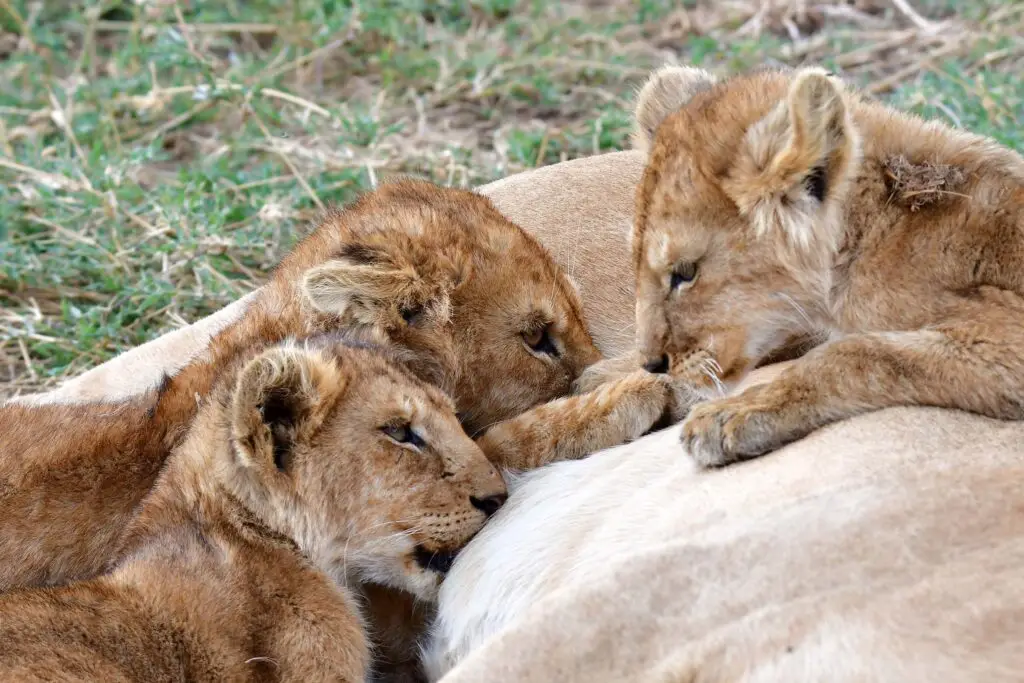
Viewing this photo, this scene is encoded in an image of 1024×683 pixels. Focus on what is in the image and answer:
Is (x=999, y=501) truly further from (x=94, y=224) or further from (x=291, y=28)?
(x=291, y=28)

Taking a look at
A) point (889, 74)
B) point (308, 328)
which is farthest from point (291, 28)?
point (308, 328)

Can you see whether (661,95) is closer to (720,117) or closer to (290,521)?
(720,117)

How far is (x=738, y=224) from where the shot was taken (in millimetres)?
3209

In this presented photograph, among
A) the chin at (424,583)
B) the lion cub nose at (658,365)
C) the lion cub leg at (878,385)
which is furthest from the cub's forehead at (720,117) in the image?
the chin at (424,583)

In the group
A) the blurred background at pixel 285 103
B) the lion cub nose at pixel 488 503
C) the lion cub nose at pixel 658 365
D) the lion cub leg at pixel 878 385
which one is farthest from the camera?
the blurred background at pixel 285 103

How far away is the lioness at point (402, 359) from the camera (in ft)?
10.7

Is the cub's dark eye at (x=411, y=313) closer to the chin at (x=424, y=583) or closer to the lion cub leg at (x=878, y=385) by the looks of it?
the chin at (x=424, y=583)

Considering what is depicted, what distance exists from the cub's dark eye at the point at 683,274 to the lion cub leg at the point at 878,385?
41 centimetres

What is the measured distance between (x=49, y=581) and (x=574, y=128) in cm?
349

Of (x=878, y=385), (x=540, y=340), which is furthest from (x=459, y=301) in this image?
(x=878, y=385)

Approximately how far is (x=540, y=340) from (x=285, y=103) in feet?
9.97

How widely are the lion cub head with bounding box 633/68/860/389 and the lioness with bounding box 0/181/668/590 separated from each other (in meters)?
0.18

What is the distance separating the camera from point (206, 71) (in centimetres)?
591

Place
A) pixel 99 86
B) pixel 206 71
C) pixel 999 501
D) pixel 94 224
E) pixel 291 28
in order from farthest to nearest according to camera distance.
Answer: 1. pixel 291 28
2. pixel 99 86
3. pixel 206 71
4. pixel 94 224
5. pixel 999 501
